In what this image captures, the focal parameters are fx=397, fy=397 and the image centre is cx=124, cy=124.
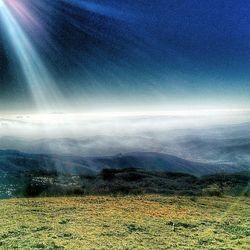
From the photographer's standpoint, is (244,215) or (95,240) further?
(244,215)

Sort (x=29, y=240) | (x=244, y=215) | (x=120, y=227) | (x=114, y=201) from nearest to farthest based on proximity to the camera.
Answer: (x=29, y=240), (x=120, y=227), (x=244, y=215), (x=114, y=201)

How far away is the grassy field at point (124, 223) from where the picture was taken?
875 inches

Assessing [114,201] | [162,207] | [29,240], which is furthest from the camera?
[114,201]

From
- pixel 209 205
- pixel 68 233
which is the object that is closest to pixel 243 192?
pixel 209 205

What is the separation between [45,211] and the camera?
3178 centimetres

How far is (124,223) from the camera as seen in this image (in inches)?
1069

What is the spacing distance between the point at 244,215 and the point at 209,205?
493 cm

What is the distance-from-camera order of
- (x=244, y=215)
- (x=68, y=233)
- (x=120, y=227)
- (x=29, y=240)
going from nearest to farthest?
(x=29, y=240), (x=68, y=233), (x=120, y=227), (x=244, y=215)

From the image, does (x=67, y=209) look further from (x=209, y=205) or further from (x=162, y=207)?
(x=209, y=205)

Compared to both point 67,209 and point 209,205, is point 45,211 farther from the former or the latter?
point 209,205

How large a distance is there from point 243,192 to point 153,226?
24.0m

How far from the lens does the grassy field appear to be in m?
22.2

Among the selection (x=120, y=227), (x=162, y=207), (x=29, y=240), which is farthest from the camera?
(x=162, y=207)

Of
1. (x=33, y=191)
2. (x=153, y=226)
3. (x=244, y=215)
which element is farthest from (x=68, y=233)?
(x=33, y=191)
